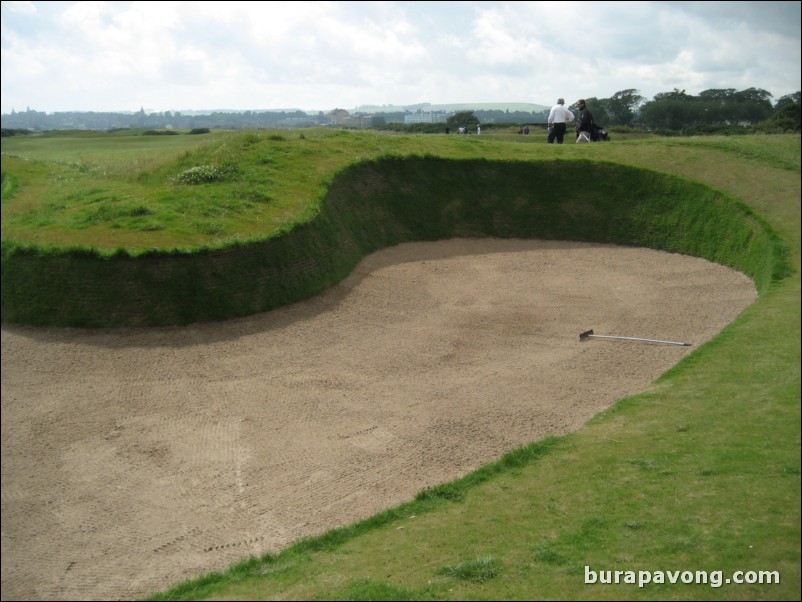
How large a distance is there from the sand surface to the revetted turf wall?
0.65 m

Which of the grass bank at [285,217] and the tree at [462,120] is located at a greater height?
the tree at [462,120]

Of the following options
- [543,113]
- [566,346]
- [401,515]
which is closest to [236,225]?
[566,346]

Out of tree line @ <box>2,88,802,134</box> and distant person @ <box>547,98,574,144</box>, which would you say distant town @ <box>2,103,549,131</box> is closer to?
tree line @ <box>2,88,802,134</box>

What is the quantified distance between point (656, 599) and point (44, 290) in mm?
13658

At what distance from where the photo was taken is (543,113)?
54.8 m

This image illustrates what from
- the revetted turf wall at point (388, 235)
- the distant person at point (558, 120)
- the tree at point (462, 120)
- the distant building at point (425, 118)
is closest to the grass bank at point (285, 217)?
the revetted turf wall at point (388, 235)

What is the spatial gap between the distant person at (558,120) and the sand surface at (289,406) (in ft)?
41.6

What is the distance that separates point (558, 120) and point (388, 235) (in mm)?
12456

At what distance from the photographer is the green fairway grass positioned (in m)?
8.55

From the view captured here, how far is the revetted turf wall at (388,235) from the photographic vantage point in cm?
1602

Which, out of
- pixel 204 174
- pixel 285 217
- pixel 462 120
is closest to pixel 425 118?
pixel 462 120

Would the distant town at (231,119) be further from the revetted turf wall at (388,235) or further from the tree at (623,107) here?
the tree at (623,107)

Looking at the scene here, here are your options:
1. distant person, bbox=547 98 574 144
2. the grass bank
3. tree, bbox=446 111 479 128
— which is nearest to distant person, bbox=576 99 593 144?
distant person, bbox=547 98 574 144

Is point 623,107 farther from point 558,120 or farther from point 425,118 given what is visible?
point 425,118
